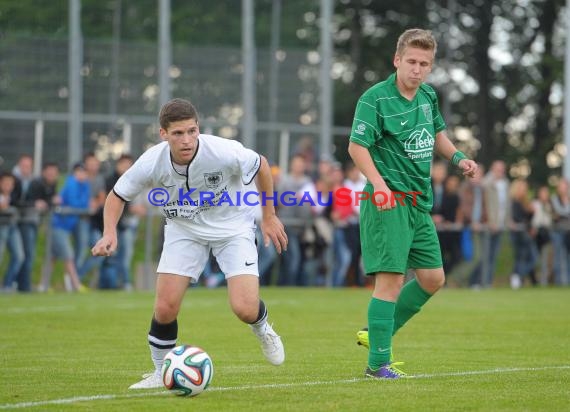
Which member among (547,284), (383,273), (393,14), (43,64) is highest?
(393,14)

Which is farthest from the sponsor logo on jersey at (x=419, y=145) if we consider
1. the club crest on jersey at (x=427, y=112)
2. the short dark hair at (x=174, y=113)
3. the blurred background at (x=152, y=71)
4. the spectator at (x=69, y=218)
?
the blurred background at (x=152, y=71)

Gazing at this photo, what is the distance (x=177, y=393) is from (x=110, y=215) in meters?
1.23

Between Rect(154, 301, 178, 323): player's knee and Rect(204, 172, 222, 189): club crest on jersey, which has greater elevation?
Rect(204, 172, 222, 189): club crest on jersey

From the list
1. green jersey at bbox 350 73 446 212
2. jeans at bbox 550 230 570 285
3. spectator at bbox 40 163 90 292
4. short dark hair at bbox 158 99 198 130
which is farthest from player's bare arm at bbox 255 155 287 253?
jeans at bbox 550 230 570 285

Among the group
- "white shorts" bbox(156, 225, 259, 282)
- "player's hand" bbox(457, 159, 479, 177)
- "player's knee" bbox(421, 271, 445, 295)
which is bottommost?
"player's knee" bbox(421, 271, 445, 295)

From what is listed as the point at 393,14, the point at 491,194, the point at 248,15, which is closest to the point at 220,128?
the point at 248,15

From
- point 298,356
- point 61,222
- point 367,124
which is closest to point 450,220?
point 61,222

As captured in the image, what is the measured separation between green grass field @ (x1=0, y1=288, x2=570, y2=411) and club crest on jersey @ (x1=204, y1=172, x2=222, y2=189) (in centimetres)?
130

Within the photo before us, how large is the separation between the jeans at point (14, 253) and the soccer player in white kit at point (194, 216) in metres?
10.4

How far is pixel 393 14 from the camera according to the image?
3609cm

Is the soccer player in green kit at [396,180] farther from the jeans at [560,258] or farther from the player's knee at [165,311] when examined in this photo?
the jeans at [560,258]

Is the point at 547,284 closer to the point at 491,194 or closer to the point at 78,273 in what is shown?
the point at 491,194

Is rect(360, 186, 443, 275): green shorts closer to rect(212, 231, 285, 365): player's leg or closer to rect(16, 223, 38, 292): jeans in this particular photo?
rect(212, 231, 285, 365): player's leg

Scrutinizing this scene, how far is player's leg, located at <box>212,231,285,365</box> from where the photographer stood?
7750 mm
